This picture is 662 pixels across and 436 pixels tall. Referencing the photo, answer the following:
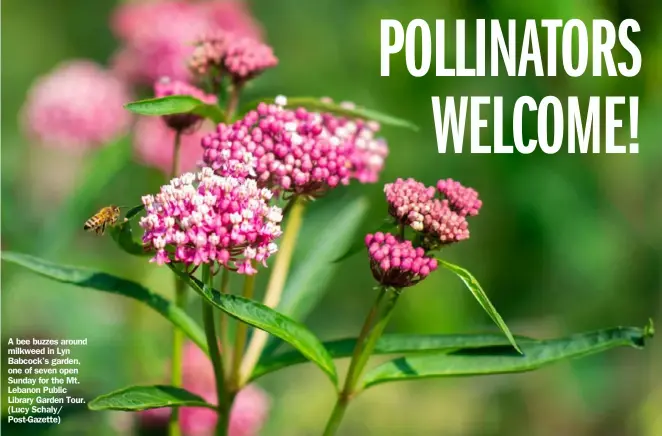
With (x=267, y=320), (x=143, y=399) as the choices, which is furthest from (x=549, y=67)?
(x=143, y=399)

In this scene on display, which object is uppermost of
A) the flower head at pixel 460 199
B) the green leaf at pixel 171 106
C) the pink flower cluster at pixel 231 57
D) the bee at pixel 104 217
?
the pink flower cluster at pixel 231 57

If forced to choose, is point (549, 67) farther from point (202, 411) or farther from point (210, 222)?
point (210, 222)

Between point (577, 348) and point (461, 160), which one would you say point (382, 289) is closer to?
point (577, 348)

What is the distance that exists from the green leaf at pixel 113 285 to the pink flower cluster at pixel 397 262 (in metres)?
0.43

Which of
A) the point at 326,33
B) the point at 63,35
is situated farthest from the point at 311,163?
the point at 63,35

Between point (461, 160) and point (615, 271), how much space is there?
2.60ft

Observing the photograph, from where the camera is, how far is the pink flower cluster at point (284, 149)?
1878 mm

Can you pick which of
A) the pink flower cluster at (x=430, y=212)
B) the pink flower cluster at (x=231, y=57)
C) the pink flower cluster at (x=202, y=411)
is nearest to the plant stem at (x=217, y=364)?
the pink flower cluster at (x=430, y=212)

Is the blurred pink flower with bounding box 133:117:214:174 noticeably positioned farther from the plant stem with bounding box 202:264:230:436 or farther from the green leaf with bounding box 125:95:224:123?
the plant stem with bounding box 202:264:230:436

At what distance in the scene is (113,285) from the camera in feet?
6.59

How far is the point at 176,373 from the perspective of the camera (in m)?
2.15

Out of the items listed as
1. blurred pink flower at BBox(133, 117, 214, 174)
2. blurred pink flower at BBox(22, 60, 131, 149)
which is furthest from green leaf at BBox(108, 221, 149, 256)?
blurred pink flower at BBox(22, 60, 131, 149)

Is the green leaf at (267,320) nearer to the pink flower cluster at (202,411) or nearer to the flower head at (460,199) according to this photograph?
the flower head at (460,199)

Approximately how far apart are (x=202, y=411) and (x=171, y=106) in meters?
1.31
